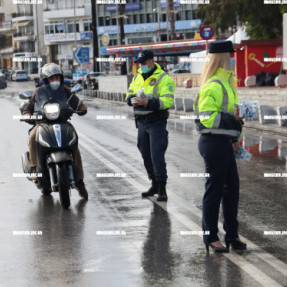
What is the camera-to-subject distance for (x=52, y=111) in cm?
989

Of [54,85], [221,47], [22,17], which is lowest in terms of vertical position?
[54,85]

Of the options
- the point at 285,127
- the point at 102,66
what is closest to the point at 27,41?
the point at 102,66

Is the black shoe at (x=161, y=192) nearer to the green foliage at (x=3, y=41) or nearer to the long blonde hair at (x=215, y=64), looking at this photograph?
the long blonde hair at (x=215, y=64)

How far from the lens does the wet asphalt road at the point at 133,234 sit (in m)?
6.38

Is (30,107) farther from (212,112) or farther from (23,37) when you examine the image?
(23,37)

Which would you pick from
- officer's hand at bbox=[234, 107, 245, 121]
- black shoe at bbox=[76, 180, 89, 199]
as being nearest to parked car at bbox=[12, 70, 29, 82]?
black shoe at bbox=[76, 180, 89, 199]

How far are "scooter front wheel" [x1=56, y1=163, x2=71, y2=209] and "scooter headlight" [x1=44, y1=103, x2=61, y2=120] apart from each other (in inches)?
24.1

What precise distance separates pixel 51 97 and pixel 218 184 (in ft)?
11.7

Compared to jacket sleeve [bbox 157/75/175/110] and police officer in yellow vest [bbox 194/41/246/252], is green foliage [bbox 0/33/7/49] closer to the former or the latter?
jacket sleeve [bbox 157/75/175/110]

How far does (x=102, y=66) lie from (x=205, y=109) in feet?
336

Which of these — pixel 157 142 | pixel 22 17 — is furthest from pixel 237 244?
pixel 22 17

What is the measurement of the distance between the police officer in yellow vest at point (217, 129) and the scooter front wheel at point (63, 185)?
272cm

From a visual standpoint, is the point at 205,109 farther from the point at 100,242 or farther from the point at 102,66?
the point at 102,66

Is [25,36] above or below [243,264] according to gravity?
above
